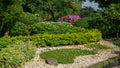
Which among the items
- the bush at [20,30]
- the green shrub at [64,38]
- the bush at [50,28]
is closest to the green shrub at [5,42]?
the green shrub at [64,38]

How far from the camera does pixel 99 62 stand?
13.4 metres

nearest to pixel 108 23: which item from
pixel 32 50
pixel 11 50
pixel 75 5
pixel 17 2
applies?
pixel 17 2

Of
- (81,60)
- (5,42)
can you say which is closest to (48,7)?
(5,42)

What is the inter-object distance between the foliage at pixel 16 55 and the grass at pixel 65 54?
78 centimetres

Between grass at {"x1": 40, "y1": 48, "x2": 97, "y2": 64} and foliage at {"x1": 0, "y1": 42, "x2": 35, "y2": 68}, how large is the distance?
0.78 meters

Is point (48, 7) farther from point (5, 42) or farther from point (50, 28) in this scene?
point (5, 42)

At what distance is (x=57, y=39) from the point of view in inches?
627

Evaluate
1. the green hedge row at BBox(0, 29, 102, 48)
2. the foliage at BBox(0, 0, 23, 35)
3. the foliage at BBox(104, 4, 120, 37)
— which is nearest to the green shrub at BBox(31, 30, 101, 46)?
the green hedge row at BBox(0, 29, 102, 48)

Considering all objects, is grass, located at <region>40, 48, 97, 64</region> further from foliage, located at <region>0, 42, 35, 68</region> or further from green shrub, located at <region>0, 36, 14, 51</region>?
green shrub, located at <region>0, 36, 14, 51</region>

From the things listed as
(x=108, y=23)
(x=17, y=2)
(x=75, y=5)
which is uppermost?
(x=17, y=2)

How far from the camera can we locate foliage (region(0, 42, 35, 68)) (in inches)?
463

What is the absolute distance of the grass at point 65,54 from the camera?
13.4 meters

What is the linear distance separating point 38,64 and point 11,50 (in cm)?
119

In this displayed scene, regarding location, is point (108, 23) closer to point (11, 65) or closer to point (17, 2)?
point (17, 2)
